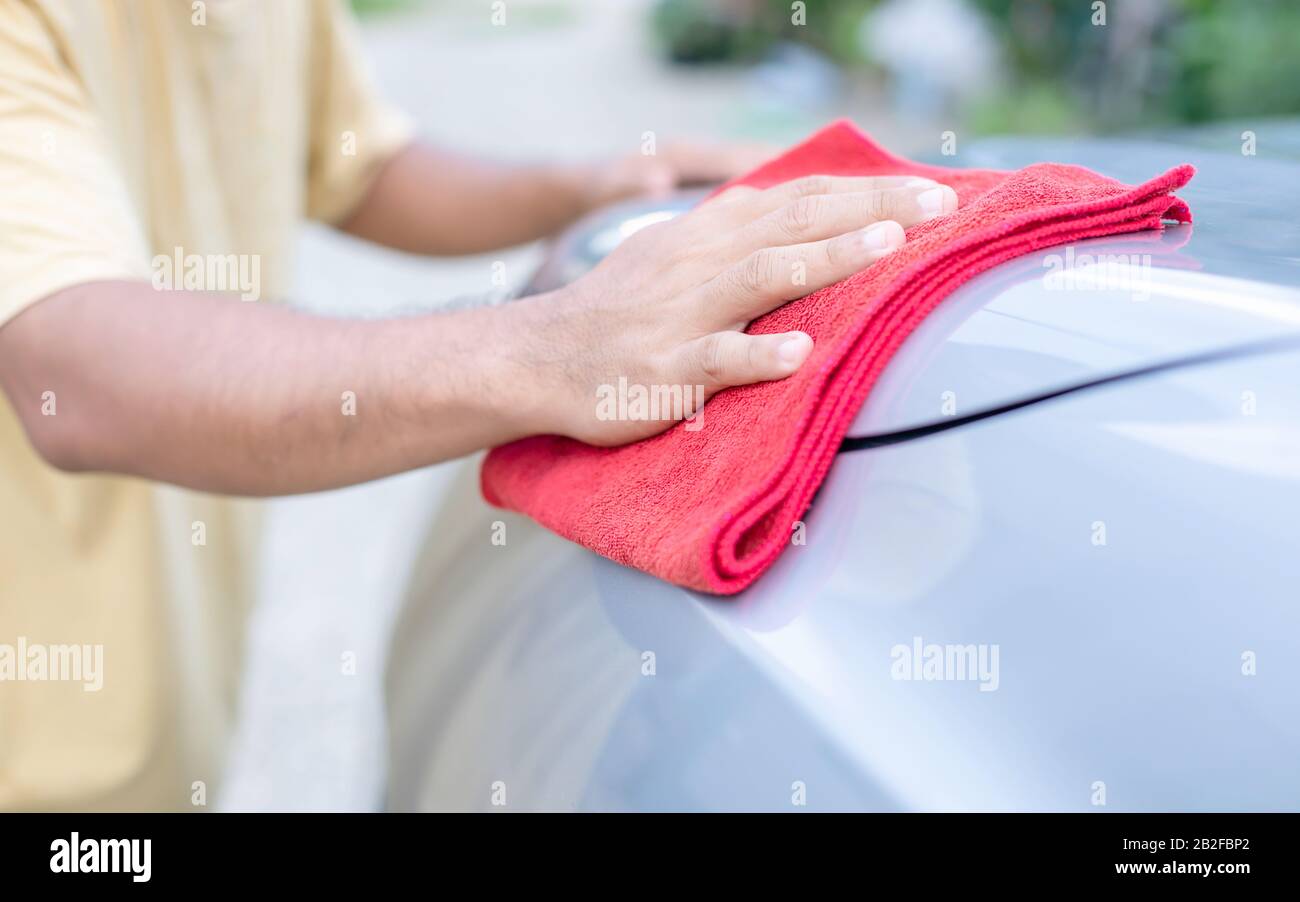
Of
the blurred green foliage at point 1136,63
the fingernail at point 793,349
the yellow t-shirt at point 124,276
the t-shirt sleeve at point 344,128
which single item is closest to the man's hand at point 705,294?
the fingernail at point 793,349

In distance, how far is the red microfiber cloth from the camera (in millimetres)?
815

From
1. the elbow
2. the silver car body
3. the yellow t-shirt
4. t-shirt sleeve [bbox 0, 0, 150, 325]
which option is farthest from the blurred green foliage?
the elbow

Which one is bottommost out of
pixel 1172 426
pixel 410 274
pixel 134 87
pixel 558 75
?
pixel 1172 426

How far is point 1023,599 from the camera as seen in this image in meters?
0.74

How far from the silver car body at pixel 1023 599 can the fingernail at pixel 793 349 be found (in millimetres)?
61

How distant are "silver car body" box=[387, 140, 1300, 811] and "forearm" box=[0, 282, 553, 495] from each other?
7.5 inches

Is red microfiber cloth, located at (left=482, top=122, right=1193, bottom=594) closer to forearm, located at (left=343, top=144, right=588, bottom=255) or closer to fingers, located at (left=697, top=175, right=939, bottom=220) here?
fingers, located at (left=697, top=175, right=939, bottom=220)

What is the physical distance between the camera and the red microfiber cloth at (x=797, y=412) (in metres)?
0.82

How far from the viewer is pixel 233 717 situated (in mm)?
1807

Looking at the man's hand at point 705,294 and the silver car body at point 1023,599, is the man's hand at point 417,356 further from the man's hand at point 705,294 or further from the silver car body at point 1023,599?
the silver car body at point 1023,599
